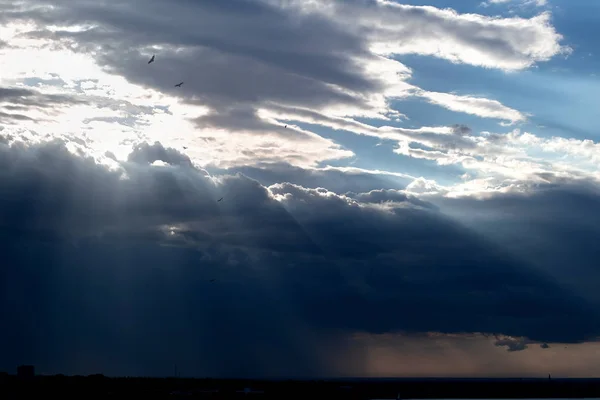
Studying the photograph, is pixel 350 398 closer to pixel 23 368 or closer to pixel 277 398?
pixel 277 398

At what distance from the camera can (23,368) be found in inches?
4547

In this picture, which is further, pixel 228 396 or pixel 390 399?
pixel 390 399

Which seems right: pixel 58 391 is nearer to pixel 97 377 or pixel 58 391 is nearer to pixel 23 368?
pixel 23 368

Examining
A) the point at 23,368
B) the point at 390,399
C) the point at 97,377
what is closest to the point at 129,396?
the point at 23,368

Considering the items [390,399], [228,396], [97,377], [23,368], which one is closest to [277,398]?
[228,396]

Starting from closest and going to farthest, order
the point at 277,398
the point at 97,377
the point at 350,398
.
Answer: the point at 277,398, the point at 350,398, the point at 97,377

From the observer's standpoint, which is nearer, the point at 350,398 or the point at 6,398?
the point at 6,398

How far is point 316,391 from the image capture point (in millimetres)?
134250

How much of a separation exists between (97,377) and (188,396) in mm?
58124

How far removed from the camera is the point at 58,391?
4131 inches

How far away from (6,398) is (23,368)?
77.0 feet

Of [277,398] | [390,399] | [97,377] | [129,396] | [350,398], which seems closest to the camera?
[129,396]

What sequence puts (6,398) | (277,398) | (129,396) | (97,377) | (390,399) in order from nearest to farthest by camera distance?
(6,398)
(129,396)
(277,398)
(97,377)
(390,399)

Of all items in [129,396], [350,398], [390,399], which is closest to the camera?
[129,396]
